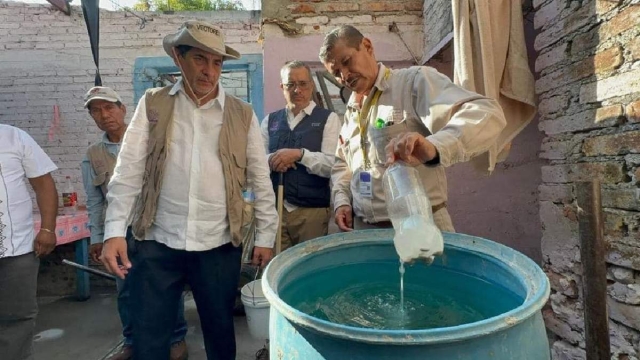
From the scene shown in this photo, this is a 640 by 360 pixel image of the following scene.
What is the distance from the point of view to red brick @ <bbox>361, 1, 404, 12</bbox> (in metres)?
4.06

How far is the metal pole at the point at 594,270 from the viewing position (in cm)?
127

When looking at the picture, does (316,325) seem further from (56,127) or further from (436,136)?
(56,127)

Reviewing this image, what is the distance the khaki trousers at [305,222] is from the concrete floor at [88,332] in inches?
35.8

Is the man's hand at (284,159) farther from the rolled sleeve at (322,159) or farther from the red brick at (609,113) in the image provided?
the red brick at (609,113)

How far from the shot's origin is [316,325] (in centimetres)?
86

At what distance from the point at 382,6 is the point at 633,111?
289cm

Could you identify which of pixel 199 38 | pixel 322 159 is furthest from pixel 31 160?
pixel 322 159

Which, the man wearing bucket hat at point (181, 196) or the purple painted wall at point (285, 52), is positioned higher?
the purple painted wall at point (285, 52)

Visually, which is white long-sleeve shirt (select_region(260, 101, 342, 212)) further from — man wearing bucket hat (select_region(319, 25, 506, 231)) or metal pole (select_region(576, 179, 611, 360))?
metal pole (select_region(576, 179, 611, 360))

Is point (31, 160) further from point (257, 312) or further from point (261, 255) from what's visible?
point (257, 312)

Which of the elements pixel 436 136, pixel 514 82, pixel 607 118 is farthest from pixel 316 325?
pixel 514 82

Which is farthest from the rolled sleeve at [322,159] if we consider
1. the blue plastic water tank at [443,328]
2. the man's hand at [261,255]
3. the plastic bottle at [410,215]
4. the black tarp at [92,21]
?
the black tarp at [92,21]

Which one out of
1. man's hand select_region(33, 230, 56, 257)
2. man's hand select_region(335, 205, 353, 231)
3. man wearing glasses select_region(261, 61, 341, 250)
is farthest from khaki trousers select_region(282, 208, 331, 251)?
man's hand select_region(33, 230, 56, 257)

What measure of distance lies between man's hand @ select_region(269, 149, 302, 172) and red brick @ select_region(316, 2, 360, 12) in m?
2.05
